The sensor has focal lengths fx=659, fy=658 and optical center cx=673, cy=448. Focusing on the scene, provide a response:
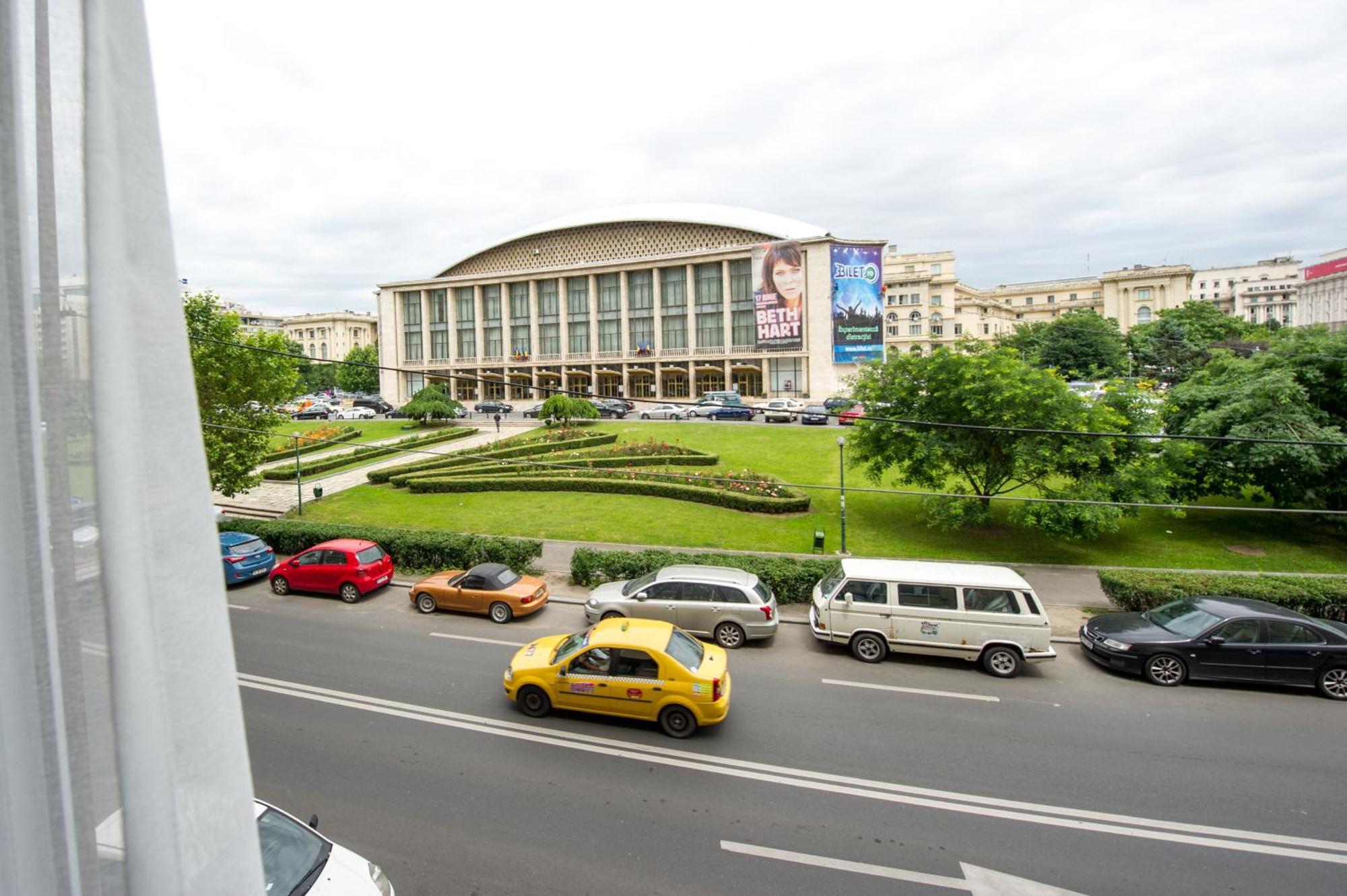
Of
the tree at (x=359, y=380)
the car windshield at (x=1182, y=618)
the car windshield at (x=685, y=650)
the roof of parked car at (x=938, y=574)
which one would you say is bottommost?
the car windshield at (x=1182, y=618)

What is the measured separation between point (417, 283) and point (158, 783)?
3137 inches

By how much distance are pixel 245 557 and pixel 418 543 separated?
410 centimetres

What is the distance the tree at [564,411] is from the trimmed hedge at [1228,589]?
27704 mm

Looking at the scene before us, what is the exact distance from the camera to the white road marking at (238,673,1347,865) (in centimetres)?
711

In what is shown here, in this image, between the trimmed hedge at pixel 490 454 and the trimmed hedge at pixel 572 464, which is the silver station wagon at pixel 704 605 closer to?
the trimmed hedge at pixel 572 464

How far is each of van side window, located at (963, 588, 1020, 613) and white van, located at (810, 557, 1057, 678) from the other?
0.04 feet

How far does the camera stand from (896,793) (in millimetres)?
7809

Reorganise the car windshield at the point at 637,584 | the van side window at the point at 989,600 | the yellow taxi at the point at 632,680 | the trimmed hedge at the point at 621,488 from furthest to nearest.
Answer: the trimmed hedge at the point at 621,488 < the car windshield at the point at 637,584 < the van side window at the point at 989,600 < the yellow taxi at the point at 632,680

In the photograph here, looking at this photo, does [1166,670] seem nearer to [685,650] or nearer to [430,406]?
[685,650]

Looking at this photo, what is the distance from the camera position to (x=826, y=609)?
1218cm

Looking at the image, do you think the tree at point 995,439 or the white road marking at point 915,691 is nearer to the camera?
the white road marking at point 915,691

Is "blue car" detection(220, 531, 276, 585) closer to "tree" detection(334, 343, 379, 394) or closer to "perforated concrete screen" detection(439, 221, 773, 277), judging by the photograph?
"perforated concrete screen" detection(439, 221, 773, 277)

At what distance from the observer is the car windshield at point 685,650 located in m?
9.16

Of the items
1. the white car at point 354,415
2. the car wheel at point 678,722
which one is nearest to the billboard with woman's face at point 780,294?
the white car at point 354,415
